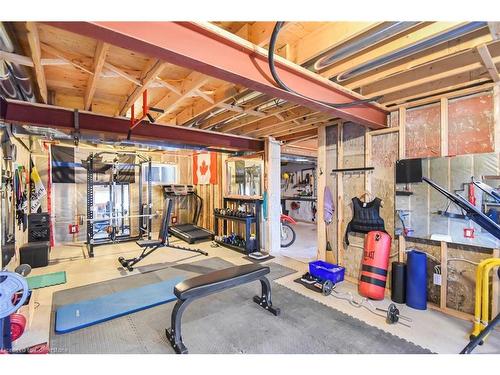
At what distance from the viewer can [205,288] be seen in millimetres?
2293

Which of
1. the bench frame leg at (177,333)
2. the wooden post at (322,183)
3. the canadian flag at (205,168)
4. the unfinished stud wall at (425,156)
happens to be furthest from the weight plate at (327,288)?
the canadian flag at (205,168)

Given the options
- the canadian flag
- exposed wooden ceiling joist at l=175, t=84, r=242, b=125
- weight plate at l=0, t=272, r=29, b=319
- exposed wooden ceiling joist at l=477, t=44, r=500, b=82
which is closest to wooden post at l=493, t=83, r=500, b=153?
exposed wooden ceiling joist at l=477, t=44, r=500, b=82

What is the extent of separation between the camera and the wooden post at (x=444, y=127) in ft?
9.30

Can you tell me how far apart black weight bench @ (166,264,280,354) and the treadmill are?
378 cm

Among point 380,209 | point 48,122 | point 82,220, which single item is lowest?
point 82,220

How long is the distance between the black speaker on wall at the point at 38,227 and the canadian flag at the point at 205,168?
3.81 metres

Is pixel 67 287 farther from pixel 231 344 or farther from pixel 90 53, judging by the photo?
pixel 90 53

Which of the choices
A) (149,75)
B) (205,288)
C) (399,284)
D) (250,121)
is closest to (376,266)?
(399,284)

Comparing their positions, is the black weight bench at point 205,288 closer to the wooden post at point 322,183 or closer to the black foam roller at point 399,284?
the black foam roller at point 399,284

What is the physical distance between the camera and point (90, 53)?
7.43 feet

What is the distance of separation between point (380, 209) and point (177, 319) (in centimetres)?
305

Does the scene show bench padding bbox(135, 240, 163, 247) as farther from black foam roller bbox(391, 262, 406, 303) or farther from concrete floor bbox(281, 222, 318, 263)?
black foam roller bbox(391, 262, 406, 303)

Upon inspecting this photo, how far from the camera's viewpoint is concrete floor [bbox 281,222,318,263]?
16.6ft
